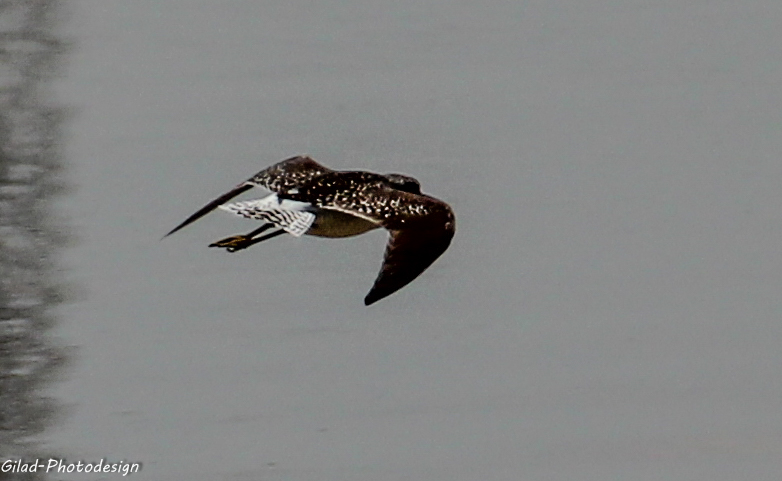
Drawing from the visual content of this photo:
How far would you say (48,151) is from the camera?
10.1 metres

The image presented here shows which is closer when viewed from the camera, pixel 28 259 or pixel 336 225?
pixel 336 225

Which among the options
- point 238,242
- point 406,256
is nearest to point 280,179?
point 238,242

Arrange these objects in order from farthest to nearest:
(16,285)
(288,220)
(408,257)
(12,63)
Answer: (12,63), (16,285), (288,220), (408,257)

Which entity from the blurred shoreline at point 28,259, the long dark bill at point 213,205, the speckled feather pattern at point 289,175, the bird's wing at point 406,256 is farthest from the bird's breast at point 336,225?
the blurred shoreline at point 28,259

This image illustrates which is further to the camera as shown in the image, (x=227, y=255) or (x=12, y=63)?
(x=227, y=255)

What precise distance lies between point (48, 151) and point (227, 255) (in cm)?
285

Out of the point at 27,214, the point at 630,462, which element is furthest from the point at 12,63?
the point at 630,462

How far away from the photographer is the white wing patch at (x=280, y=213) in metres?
8.03

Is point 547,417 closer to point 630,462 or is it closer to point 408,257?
point 630,462

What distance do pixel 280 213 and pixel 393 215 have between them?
23.8 inches

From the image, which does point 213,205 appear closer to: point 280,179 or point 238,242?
point 280,179

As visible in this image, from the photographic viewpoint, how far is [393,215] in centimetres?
768

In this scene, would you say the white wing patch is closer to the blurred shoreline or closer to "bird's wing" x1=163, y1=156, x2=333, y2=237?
"bird's wing" x1=163, y1=156, x2=333, y2=237

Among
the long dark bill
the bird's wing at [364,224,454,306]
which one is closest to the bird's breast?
the long dark bill
